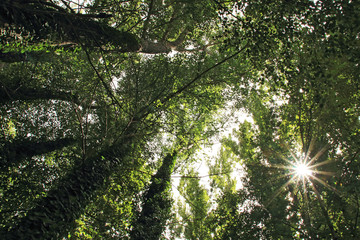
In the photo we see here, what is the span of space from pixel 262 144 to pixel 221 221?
4.02 metres

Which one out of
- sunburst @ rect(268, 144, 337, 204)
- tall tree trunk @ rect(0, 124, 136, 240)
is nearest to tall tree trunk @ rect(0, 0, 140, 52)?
tall tree trunk @ rect(0, 124, 136, 240)

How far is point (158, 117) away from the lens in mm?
5242

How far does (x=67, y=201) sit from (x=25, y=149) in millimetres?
3779

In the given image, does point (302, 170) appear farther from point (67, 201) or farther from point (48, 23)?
point (48, 23)

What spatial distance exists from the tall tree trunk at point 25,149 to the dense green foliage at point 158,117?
0.13ft

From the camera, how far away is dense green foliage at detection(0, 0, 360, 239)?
2652 mm

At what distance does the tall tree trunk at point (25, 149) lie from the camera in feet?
16.2

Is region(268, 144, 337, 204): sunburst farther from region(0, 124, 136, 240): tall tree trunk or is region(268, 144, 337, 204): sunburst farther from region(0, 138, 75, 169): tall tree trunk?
region(0, 138, 75, 169): tall tree trunk

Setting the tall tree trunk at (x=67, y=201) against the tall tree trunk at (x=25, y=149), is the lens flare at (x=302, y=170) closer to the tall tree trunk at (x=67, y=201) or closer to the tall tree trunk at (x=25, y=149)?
the tall tree trunk at (x=67, y=201)

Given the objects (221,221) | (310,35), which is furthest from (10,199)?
(310,35)

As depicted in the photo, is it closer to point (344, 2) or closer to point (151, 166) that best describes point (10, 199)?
point (151, 166)

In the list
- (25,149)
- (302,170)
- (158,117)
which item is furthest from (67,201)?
(302,170)

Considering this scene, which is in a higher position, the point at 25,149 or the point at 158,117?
the point at 158,117

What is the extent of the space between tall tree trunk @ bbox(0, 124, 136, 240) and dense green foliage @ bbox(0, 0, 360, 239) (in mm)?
21
